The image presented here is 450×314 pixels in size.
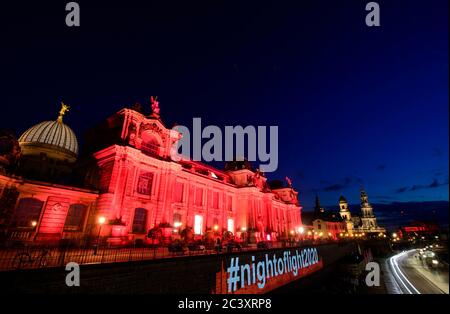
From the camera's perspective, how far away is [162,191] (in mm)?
29703

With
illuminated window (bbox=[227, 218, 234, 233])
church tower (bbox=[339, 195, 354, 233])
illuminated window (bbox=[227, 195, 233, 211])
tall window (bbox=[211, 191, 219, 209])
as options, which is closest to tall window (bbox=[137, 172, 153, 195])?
tall window (bbox=[211, 191, 219, 209])

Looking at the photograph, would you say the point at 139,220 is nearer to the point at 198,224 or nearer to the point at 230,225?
the point at 198,224

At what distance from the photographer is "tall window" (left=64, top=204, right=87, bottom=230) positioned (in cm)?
2319

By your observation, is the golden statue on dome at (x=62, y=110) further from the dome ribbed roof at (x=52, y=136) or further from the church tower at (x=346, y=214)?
the church tower at (x=346, y=214)

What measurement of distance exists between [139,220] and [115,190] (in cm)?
507

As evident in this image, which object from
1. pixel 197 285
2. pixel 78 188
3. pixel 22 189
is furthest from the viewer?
pixel 78 188

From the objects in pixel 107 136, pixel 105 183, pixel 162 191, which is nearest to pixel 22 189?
pixel 105 183

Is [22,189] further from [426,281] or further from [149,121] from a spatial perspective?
[426,281]

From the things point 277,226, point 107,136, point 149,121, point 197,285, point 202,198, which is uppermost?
point 149,121

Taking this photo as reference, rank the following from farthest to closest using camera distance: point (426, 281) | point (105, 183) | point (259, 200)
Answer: point (259, 200), point (426, 281), point (105, 183)

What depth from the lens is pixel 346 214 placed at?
121562 millimetres

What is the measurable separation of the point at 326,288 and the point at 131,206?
1227 inches

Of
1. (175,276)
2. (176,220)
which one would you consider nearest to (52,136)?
(176,220)

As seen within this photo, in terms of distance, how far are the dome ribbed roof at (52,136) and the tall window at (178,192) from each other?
1882 centimetres
